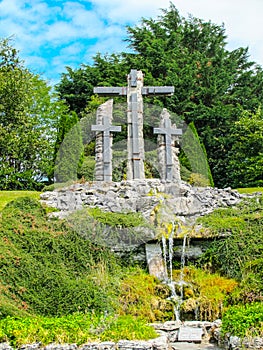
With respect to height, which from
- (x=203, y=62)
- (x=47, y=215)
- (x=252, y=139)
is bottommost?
(x=47, y=215)

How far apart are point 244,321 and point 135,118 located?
7.70 m

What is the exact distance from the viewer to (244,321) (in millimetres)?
6238

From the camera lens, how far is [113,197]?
11023 mm

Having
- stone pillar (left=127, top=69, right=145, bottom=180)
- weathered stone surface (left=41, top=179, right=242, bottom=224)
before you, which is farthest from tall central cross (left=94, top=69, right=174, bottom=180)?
weathered stone surface (left=41, top=179, right=242, bottom=224)

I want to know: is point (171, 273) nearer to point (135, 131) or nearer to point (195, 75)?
point (135, 131)

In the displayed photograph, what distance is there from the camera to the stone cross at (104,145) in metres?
13.7

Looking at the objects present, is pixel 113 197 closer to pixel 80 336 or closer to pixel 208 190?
pixel 208 190

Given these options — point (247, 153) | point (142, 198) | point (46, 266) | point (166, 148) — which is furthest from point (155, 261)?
point (247, 153)

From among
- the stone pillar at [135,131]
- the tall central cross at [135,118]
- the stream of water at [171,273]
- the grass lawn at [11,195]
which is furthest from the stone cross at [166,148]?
the stream of water at [171,273]

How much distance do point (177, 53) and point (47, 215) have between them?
16668 mm

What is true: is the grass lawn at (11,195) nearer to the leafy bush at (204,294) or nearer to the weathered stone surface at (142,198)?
the weathered stone surface at (142,198)

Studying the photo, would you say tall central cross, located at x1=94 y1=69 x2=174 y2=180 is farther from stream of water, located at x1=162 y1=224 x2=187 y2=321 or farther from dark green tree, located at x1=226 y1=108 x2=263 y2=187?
dark green tree, located at x1=226 y1=108 x2=263 y2=187

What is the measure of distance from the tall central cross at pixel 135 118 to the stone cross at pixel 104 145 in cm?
93

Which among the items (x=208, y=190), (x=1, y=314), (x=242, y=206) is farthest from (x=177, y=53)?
(x=1, y=314)
